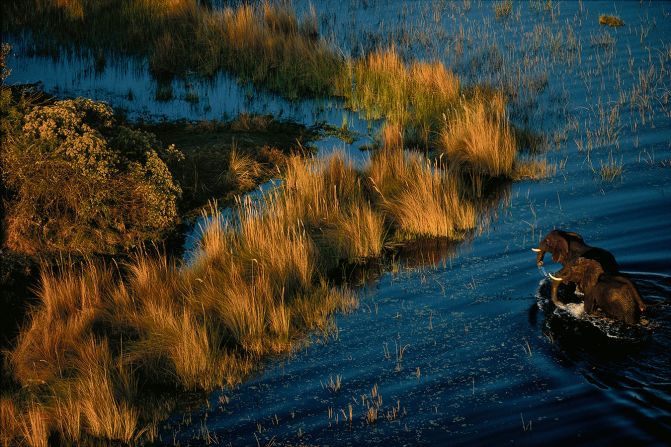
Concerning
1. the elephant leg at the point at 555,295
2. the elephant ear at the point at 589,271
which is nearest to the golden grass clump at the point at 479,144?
the elephant leg at the point at 555,295

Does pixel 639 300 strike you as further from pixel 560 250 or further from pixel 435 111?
pixel 435 111

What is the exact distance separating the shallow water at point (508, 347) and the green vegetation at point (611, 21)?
6.35 metres

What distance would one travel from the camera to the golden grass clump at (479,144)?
13164mm

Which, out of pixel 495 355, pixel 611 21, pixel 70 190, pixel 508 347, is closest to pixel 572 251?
pixel 508 347

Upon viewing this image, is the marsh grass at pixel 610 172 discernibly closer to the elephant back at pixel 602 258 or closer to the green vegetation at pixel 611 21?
the elephant back at pixel 602 258

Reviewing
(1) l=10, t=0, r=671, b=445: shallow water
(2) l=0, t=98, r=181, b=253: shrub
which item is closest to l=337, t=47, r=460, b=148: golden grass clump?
(1) l=10, t=0, r=671, b=445: shallow water

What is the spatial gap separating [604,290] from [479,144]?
5.66m

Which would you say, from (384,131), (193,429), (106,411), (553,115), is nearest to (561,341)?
(193,429)

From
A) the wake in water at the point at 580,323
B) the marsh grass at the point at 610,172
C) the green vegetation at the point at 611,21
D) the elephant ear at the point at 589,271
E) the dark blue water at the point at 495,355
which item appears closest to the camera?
the dark blue water at the point at 495,355

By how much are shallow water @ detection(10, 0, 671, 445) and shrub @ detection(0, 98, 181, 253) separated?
358 cm

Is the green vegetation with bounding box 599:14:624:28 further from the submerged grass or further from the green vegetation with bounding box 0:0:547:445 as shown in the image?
the submerged grass

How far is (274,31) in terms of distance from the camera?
2038 centimetres

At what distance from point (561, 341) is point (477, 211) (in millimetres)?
4044

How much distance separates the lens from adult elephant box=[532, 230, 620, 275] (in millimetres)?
8258
